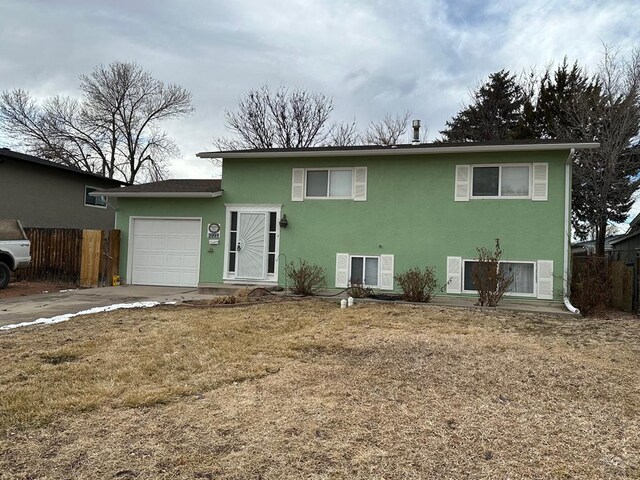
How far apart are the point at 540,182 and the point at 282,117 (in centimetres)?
1938

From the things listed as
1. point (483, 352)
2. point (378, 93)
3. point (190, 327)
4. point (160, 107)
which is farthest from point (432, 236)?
point (160, 107)

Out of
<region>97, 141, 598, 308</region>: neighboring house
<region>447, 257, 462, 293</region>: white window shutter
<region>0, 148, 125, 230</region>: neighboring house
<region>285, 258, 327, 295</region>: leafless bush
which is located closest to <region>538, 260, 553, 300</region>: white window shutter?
<region>97, 141, 598, 308</region>: neighboring house

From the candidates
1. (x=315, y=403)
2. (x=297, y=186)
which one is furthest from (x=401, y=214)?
(x=315, y=403)

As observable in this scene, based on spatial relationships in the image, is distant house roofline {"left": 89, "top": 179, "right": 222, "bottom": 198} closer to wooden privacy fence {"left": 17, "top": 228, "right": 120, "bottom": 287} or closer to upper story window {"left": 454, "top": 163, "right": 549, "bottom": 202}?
wooden privacy fence {"left": 17, "top": 228, "right": 120, "bottom": 287}

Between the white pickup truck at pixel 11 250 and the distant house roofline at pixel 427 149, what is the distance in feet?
18.3

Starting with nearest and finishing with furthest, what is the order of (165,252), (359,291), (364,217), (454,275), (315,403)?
(315,403) < (359,291) < (454,275) < (364,217) < (165,252)

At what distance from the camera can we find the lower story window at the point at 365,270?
36.5ft

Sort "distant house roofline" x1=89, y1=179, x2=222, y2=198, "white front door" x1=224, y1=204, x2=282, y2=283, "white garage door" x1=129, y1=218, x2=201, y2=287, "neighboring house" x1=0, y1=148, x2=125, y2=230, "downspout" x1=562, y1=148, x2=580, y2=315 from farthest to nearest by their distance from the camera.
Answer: "neighboring house" x1=0, y1=148, x2=125, y2=230 < "white garage door" x1=129, y1=218, x2=201, y2=287 < "distant house roofline" x1=89, y1=179, x2=222, y2=198 < "white front door" x1=224, y1=204, x2=282, y2=283 < "downspout" x1=562, y1=148, x2=580, y2=315

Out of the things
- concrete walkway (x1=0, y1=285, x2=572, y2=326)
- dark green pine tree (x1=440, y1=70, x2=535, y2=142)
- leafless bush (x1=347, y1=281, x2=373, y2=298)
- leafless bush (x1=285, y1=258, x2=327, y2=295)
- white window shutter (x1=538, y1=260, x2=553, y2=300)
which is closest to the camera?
concrete walkway (x1=0, y1=285, x2=572, y2=326)

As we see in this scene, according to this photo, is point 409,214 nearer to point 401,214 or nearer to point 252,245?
point 401,214

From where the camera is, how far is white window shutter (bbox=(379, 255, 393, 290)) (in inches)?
432

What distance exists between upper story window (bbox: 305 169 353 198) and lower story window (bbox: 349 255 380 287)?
1662 millimetres

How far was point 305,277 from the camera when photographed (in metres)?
10.8

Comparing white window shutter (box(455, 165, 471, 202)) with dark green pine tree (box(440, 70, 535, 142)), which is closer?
white window shutter (box(455, 165, 471, 202))
